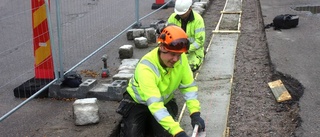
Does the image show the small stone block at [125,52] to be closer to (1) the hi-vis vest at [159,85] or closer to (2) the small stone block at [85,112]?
(2) the small stone block at [85,112]

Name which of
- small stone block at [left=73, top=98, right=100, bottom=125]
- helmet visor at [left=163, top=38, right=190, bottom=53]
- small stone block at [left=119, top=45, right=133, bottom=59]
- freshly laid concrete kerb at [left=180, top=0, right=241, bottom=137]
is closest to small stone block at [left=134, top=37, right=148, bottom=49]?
small stone block at [left=119, top=45, right=133, bottom=59]

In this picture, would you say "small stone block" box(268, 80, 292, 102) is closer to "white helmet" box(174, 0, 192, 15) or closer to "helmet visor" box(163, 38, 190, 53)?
"white helmet" box(174, 0, 192, 15)

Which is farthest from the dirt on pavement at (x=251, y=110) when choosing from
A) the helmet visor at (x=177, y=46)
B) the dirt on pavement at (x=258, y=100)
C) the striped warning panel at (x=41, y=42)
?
the helmet visor at (x=177, y=46)

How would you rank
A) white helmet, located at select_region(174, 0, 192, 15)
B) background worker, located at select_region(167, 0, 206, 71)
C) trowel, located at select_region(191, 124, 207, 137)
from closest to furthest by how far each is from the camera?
trowel, located at select_region(191, 124, 207, 137) < white helmet, located at select_region(174, 0, 192, 15) < background worker, located at select_region(167, 0, 206, 71)

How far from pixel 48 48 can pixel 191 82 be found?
2.50 metres

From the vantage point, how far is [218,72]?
6.85 metres

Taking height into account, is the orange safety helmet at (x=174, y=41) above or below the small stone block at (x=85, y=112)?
above

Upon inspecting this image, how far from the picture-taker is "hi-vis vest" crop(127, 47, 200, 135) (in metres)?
3.75

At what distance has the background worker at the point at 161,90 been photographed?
3783 millimetres

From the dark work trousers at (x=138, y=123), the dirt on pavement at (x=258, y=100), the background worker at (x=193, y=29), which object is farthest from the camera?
the background worker at (x=193, y=29)

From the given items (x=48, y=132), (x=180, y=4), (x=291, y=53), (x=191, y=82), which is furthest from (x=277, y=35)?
(x=48, y=132)

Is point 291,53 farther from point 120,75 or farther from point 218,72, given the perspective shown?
point 120,75

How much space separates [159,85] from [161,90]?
0.28ft

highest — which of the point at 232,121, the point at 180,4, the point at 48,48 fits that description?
the point at 180,4
